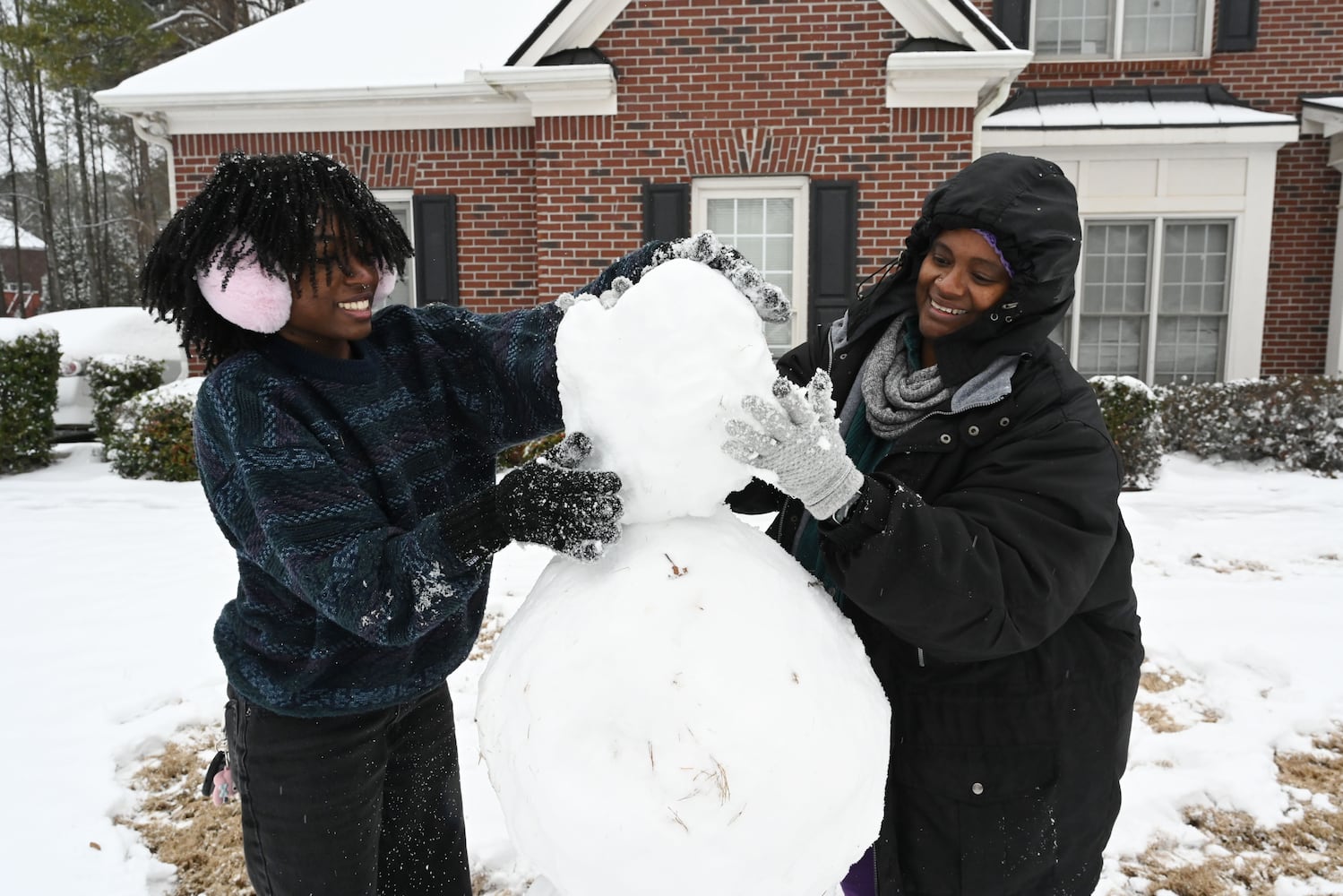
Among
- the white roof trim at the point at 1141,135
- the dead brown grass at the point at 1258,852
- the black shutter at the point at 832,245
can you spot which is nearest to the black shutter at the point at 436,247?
the black shutter at the point at 832,245

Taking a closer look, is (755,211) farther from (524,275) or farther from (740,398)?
(740,398)

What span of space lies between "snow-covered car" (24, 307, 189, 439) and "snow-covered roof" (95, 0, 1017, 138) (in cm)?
255

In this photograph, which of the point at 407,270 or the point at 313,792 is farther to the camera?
the point at 407,270

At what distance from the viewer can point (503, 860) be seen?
2.84 metres

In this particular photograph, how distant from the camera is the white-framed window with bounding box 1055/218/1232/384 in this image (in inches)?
382

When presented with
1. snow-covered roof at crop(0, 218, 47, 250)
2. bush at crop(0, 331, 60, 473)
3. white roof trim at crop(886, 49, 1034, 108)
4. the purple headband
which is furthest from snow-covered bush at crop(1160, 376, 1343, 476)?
snow-covered roof at crop(0, 218, 47, 250)

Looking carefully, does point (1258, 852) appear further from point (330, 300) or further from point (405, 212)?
point (405, 212)

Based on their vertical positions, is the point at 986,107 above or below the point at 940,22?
below

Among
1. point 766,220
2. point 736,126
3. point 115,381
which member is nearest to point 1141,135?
point 766,220

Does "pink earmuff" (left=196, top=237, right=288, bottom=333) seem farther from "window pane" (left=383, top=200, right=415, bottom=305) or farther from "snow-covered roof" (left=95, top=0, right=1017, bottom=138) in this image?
"window pane" (left=383, top=200, right=415, bottom=305)

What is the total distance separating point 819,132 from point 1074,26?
455cm

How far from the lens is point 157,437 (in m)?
8.00

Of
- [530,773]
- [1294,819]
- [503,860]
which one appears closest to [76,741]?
[503,860]

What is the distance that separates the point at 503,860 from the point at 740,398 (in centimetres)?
219
